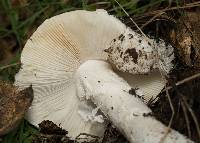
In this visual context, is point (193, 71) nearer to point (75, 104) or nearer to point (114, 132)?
point (114, 132)

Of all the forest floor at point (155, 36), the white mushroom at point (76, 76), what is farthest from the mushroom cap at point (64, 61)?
the forest floor at point (155, 36)

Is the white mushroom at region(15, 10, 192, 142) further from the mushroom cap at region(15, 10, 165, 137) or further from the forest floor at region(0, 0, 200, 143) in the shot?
the forest floor at region(0, 0, 200, 143)

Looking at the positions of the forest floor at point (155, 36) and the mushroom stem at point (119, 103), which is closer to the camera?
the mushroom stem at point (119, 103)

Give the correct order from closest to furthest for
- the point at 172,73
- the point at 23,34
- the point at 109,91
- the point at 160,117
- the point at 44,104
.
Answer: the point at 160,117, the point at 109,91, the point at 172,73, the point at 44,104, the point at 23,34

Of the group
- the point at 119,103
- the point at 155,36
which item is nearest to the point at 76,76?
the point at 119,103

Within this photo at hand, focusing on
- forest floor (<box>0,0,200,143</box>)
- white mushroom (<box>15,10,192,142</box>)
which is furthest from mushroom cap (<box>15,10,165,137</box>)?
forest floor (<box>0,0,200,143</box>)

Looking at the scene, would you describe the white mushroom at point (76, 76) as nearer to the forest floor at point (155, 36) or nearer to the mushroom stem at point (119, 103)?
the mushroom stem at point (119, 103)

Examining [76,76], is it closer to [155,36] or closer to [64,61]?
[64,61]

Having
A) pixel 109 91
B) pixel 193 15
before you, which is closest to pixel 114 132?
pixel 109 91
